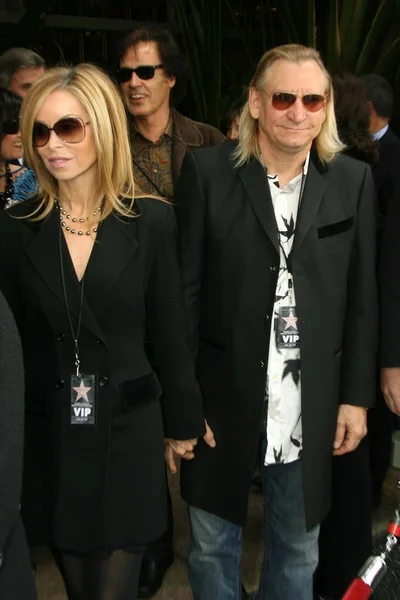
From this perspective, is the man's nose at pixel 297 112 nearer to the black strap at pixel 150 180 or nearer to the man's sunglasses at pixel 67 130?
the man's sunglasses at pixel 67 130

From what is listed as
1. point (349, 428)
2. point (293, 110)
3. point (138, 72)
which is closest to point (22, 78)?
point (138, 72)

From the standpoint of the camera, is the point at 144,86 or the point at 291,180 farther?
the point at 144,86

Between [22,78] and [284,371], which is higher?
[22,78]

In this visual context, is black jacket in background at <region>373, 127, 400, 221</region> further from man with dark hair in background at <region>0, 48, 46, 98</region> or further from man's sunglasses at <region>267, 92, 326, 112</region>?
man with dark hair in background at <region>0, 48, 46, 98</region>

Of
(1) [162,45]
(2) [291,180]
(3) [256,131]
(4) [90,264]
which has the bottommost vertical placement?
(4) [90,264]

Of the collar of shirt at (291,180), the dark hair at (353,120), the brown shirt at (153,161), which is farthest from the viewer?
the brown shirt at (153,161)

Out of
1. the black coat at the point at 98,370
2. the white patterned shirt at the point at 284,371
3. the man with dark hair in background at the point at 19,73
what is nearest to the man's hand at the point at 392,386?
the white patterned shirt at the point at 284,371

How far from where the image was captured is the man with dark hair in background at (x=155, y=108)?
2.48 m

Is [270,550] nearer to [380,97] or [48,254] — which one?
[48,254]

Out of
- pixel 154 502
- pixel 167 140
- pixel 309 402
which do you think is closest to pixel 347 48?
pixel 167 140

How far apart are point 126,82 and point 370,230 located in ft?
4.08

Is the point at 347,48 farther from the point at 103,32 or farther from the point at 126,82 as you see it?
the point at 103,32

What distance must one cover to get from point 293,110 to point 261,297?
461 mm

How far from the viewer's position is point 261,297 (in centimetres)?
168
